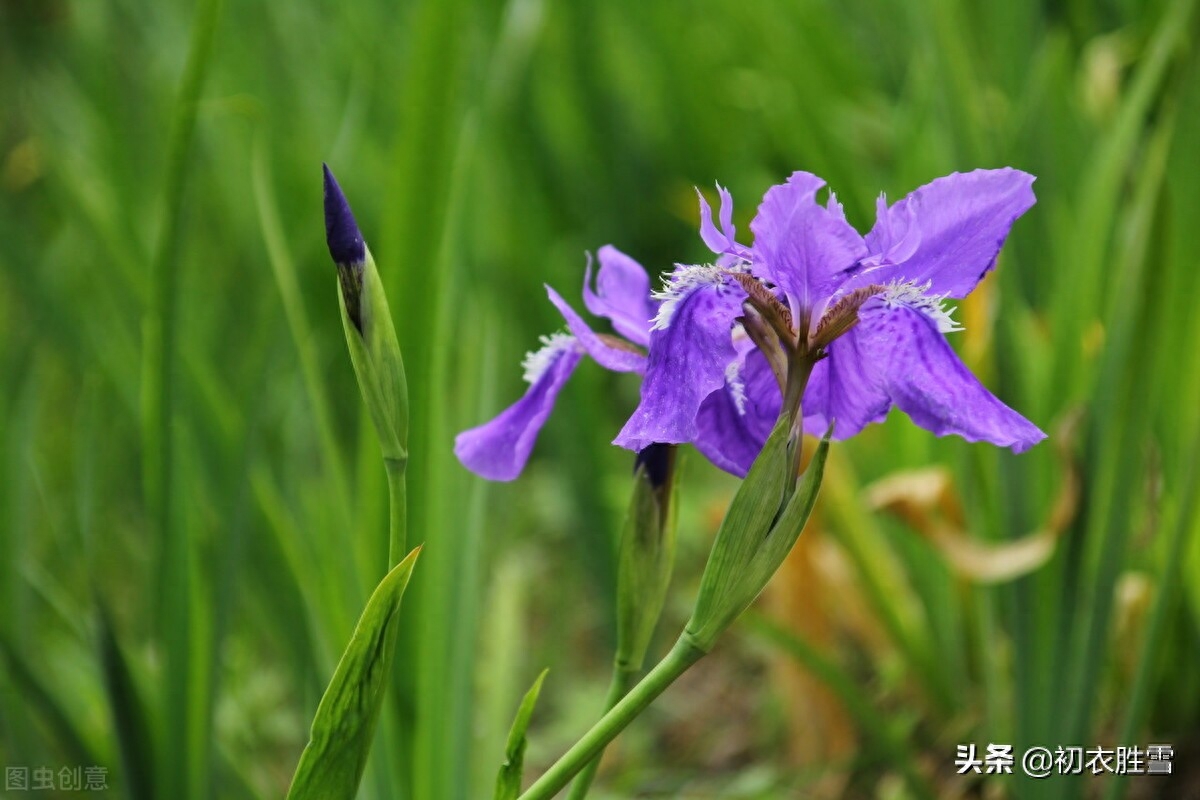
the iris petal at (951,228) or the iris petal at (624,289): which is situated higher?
the iris petal at (624,289)

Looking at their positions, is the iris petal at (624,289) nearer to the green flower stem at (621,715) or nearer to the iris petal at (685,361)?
the iris petal at (685,361)

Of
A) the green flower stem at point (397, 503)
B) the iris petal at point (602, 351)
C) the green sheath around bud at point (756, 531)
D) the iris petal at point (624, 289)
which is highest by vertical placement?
the iris petal at point (624, 289)

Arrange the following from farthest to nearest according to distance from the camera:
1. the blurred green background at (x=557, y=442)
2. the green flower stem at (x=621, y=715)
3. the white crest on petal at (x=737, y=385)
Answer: the blurred green background at (x=557, y=442) < the white crest on petal at (x=737, y=385) < the green flower stem at (x=621, y=715)

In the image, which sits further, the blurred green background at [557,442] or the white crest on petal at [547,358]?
the blurred green background at [557,442]

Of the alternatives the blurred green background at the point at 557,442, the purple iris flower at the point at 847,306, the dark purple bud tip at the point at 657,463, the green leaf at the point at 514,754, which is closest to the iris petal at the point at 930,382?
the purple iris flower at the point at 847,306

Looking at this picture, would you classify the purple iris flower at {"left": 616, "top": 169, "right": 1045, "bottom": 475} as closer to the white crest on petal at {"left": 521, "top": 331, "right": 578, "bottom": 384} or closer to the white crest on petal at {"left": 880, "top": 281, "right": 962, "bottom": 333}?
the white crest on petal at {"left": 880, "top": 281, "right": 962, "bottom": 333}

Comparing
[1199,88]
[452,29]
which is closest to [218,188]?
[452,29]

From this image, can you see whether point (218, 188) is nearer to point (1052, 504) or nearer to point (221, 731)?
point (221, 731)

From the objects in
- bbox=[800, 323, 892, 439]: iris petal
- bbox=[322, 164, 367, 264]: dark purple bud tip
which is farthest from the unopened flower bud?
bbox=[800, 323, 892, 439]: iris petal
